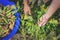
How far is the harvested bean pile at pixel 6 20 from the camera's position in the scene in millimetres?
1292

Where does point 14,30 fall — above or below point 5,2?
below

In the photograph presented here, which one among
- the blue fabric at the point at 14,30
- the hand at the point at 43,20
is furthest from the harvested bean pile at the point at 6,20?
the hand at the point at 43,20

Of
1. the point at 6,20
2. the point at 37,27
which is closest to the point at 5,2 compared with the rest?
the point at 6,20

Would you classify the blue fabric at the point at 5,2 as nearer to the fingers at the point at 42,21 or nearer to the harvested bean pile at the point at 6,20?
the harvested bean pile at the point at 6,20

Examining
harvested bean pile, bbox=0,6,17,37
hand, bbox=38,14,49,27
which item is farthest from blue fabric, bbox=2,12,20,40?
hand, bbox=38,14,49,27

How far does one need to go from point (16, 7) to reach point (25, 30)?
156 millimetres

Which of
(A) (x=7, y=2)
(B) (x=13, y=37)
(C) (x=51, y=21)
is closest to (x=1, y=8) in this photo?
(A) (x=7, y=2)

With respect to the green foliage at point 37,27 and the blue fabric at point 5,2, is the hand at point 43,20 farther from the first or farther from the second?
the blue fabric at point 5,2

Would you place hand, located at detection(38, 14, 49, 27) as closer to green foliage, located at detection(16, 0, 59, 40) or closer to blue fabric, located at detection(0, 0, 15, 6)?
green foliage, located at detection(16, 0, 59, 40)

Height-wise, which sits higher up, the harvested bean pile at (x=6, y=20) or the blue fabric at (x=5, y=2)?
the blue fabric at (x=5, y=2)

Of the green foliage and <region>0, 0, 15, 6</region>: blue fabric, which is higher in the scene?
<region>0, 0, 15, 6</region>: blue fabric

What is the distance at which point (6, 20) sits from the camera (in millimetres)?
1307

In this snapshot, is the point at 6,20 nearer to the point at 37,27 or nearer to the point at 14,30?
the point at 14,30

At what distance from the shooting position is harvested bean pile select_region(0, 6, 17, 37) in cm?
129
